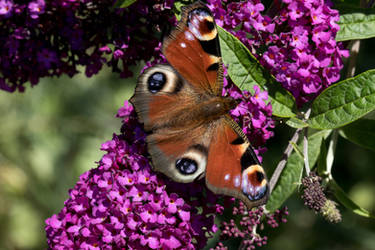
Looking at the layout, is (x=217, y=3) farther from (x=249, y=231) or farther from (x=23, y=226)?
(x=23, y=226)

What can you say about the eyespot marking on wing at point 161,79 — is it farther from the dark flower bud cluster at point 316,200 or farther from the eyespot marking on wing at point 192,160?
the dark flower bud cluster at point 316,200

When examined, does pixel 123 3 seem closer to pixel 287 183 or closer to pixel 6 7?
pixel 6 7

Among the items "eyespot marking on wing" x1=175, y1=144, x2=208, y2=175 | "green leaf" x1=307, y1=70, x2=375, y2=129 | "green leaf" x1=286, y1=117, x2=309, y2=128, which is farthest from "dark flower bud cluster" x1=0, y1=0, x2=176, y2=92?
"green leaf" x1=307, y1=70, x2=375, y2=129

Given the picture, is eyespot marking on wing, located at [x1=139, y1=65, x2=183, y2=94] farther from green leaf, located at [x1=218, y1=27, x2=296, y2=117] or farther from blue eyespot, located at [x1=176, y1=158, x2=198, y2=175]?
blue eyespot, located at [x1=176, y1=158, x2=198, y2=175]

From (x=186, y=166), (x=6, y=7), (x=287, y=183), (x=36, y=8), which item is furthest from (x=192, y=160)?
(x=6, y=7)

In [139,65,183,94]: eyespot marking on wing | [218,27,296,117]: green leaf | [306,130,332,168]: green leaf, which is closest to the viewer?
[218,27,296,117]: green leaf
